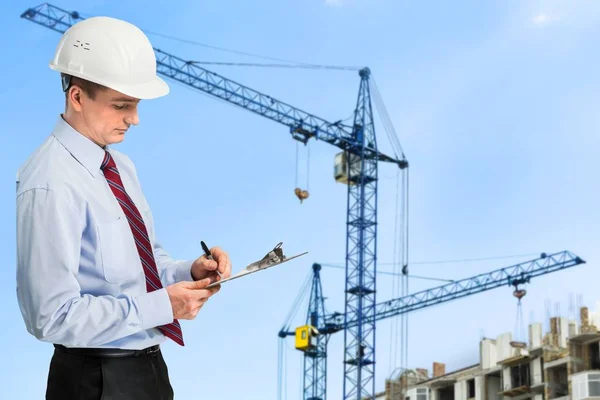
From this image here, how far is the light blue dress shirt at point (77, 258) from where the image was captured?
2736 millimetres

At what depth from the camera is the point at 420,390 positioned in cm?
6838

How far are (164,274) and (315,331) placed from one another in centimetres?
6748

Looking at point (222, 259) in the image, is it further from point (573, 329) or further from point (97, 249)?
point (573, 329)

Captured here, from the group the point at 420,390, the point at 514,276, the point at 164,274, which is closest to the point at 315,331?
the point at 420,390

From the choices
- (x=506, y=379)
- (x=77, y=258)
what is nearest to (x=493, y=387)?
(x=506, y=379)

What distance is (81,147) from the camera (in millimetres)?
3064

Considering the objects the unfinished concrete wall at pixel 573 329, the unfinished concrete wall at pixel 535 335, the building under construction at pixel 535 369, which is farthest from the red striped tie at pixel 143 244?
the unfinished concrete wall at pixel 535 335

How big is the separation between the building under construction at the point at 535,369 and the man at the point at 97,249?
5064 centimetres

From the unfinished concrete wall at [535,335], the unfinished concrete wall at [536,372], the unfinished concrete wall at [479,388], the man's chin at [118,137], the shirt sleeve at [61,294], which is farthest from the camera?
the unfinished concrete wall at [479,388]

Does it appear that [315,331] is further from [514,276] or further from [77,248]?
[77,248]

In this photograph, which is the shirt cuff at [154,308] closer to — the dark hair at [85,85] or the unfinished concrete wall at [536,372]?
the dark hair at [85,85]

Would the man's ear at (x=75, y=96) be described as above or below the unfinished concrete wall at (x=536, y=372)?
below

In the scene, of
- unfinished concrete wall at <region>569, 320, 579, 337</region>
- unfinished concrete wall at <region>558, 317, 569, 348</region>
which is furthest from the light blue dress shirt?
unfinished concrete wall at <region>558, 317, 569, 348</region>

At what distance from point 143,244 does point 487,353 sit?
61.2 meters
